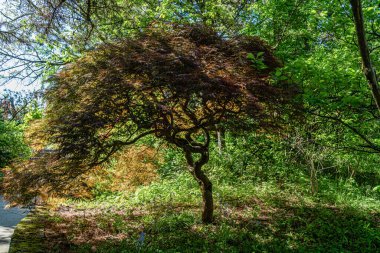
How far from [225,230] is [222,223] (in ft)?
1.06

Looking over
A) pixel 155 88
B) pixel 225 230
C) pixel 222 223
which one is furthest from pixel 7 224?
pixel 155 88

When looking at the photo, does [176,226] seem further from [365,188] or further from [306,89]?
[365,188]

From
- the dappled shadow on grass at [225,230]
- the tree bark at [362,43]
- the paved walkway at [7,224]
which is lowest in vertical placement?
the paved walkway at [7,224]

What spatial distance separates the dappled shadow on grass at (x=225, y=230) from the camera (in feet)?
14.2

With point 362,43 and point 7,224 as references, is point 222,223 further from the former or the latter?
point 7,224

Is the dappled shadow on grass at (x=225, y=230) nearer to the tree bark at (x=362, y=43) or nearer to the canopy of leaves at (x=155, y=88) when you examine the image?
the canopy of leaves at (x=155, y=88)

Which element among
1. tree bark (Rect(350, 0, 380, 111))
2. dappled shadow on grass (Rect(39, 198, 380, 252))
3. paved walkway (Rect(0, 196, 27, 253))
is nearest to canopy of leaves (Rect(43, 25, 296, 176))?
dappled shadow on grass (Rect(39, 198, 380, 252))

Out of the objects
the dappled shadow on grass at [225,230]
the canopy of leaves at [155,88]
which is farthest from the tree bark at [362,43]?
the dappled shadow on grass at [225,230]

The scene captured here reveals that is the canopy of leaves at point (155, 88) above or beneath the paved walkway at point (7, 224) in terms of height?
above

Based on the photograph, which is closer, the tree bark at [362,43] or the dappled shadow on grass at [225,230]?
the tree bark at [362,43]

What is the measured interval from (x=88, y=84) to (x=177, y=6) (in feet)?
19.4

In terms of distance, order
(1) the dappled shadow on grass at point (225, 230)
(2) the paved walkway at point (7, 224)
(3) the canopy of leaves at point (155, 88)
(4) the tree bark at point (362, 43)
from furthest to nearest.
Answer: (2) the paved walkway at point (7, 224) → (1) the dappled shadow on grass at point (225, 230) → (3) the canopy of leaves at point (155, 88) → (4) the tree bark at point (362, 43)

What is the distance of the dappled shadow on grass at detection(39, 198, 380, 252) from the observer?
4.34 m

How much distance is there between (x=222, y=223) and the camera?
5.08m
